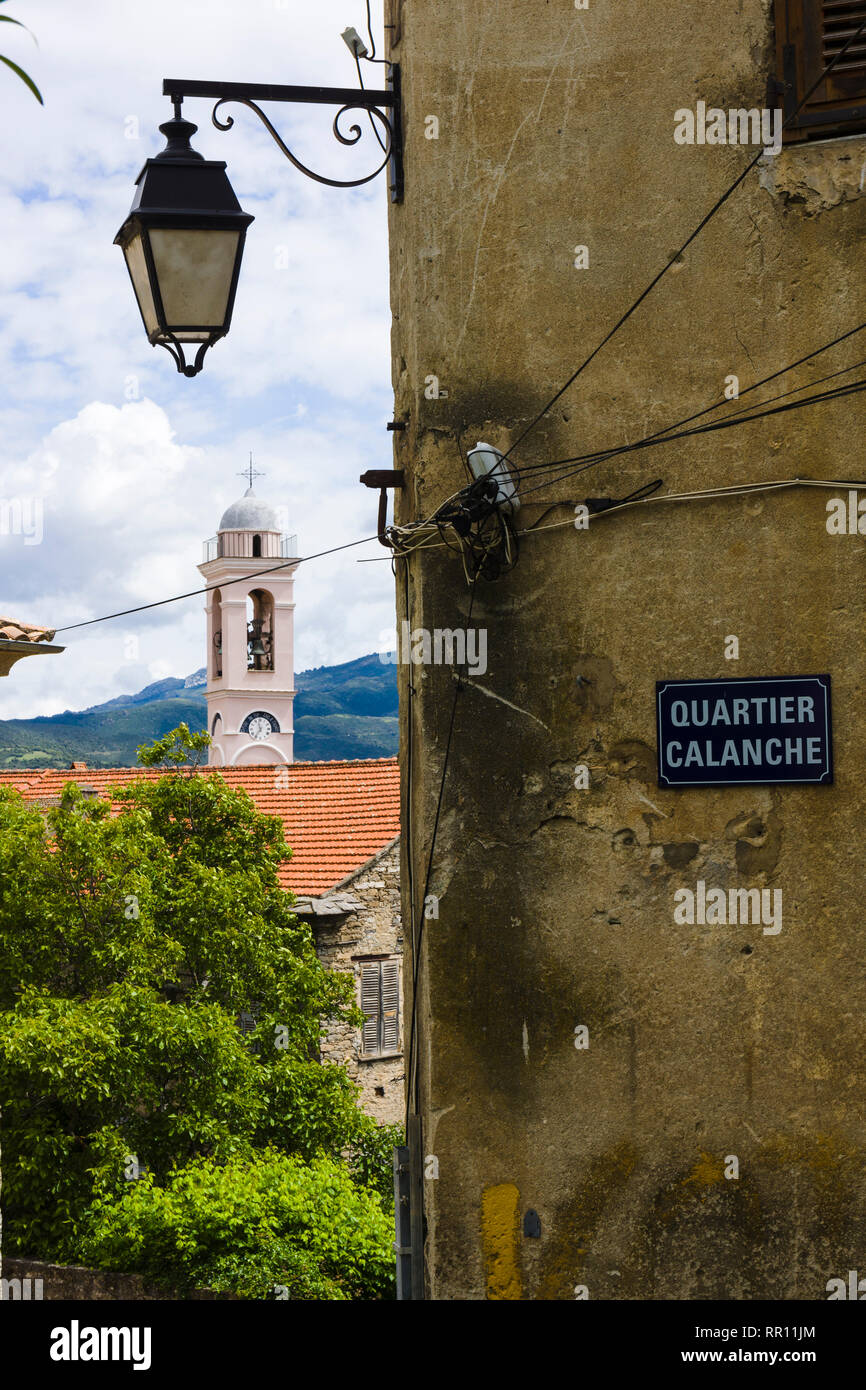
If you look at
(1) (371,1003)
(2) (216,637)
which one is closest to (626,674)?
(1) (371,1003)

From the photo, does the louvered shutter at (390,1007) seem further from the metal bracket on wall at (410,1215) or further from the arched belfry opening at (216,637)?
the arched belfry opening at (216,637)

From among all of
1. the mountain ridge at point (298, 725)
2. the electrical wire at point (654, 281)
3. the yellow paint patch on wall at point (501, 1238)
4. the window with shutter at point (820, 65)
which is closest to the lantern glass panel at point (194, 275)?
the electrical wire at point (654, 281)

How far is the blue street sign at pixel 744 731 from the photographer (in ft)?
13.9

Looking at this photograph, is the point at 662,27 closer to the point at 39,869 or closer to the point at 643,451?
the point at 643,451

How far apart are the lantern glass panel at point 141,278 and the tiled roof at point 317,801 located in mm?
16526

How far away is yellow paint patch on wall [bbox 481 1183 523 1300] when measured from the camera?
166 inches

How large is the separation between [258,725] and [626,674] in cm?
4953

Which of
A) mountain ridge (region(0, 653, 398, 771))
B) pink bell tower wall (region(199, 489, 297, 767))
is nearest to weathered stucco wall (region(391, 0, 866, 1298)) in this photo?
pink bell tower wall (region(199, 489, 297, 767))

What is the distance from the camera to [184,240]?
4344mm

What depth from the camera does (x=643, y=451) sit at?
4.40 metres
